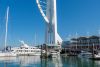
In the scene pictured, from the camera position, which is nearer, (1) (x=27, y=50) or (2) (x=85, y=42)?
(1) (x=27, y=50)

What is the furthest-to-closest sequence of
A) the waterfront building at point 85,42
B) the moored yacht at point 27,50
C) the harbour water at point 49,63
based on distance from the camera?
1. the waterfront building at point 85,42
2. the moored yacht at point 27,50
3. the harbour water at point 49,63

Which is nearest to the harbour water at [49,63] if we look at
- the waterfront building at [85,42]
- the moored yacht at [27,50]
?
the moored yacht at [27,50]

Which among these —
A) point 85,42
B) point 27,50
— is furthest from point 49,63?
point 85,42

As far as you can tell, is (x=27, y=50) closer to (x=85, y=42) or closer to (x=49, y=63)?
(x=85, y=42)

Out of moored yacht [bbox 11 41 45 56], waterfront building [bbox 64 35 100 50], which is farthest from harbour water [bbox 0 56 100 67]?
waterfront building [bbox 64 35 100 50]

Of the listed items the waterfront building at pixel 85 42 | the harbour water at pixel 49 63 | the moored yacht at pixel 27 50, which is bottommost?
the harbour water at pixel 49 63

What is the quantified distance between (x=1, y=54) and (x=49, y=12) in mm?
56069

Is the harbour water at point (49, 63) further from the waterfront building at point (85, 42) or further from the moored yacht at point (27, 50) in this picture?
the waterfront building at point (85, 42)

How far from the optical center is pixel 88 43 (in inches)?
5034

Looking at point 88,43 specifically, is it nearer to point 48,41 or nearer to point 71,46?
point 71,46

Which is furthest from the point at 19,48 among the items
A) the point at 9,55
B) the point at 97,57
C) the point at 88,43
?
the point at 97,57

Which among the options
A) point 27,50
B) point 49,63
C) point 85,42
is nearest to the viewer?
point 49,63

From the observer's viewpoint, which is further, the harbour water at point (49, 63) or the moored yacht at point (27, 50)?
the moored yacht at point (27, 50)

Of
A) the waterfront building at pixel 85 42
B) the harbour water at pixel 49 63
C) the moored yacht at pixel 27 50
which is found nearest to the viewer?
the harbour water at pixel 49 63
